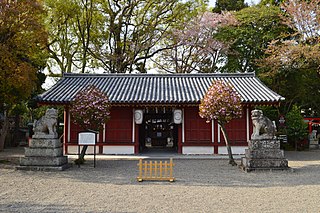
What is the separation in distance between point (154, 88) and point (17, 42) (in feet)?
24.3

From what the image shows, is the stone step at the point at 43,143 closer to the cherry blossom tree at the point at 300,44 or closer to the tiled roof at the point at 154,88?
the tiled roof at the point at 154,88

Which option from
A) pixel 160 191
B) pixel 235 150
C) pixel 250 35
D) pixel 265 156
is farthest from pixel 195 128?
pixel 250 35

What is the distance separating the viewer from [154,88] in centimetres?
1633

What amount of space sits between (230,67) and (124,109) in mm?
11122

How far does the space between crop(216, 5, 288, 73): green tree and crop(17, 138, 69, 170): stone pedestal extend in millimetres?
15642

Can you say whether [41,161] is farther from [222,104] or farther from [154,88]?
[154,88]

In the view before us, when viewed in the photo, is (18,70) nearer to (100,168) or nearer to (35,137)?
(35,137)

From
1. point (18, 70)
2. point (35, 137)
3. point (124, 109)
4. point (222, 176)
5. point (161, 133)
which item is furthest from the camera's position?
point (161, 133)

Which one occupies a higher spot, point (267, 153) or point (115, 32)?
point (115, 32)

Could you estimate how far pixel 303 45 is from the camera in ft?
58.1

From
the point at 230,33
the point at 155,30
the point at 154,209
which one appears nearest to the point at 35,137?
the point at 154,209

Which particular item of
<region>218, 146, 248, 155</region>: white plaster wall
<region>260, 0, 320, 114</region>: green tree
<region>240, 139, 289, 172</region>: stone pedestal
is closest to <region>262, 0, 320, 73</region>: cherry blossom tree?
<region>260, 0, 320, 114</region>: green tree

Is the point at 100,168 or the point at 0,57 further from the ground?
the point at 0,57

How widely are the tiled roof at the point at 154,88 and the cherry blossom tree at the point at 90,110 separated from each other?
314cm
